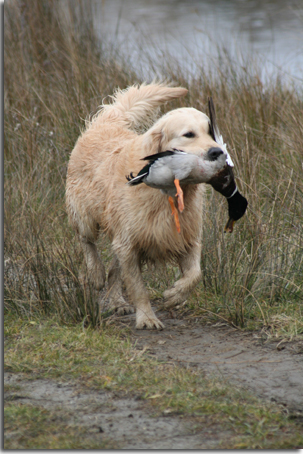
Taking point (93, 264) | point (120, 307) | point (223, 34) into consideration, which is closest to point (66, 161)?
point (93, 264)

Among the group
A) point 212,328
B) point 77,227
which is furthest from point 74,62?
point 212,328

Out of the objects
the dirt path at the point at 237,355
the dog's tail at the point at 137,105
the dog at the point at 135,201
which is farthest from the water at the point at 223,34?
the dirt path at the point at 237,355

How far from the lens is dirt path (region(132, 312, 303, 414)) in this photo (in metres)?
3.25

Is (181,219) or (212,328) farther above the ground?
(181,219)

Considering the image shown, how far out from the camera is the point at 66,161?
6621mm

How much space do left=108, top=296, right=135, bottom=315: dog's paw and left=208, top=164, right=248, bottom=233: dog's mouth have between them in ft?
4.27

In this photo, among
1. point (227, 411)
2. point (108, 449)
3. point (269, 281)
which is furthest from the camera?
point (269, 281)

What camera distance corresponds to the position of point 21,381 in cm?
334

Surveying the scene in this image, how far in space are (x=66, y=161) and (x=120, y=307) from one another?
2.43 metres

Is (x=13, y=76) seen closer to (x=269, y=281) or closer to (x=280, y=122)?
(x=280, y=122)

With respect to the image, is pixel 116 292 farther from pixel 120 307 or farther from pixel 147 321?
pixel 147 321

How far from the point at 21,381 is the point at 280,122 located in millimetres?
4655

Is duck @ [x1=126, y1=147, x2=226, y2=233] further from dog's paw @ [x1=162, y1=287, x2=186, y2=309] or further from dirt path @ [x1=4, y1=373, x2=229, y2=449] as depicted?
dirt path @ [x1=4, y1=373, x2=229, y2=449]

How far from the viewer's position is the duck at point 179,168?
139 inches
